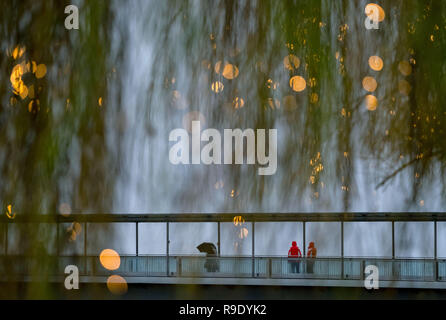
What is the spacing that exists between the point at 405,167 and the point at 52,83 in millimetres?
453

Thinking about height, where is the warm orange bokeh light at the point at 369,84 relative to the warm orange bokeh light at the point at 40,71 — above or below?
below

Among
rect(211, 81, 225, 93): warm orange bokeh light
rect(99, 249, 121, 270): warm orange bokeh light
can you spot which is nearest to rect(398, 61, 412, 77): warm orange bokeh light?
Answer: rect(211, 81, 225, 93): warm orange bokeh light

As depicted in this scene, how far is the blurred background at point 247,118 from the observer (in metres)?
0.63

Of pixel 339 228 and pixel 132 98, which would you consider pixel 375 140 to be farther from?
pixel 132 98

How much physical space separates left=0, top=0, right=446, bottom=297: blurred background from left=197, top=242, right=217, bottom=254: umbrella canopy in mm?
13

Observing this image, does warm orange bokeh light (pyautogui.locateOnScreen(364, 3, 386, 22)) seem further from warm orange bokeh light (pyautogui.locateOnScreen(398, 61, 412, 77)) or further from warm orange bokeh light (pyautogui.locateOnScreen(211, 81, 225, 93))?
warm orange bokeh light (pyautogui.locateOnScreen(211, 81, 225, 93))

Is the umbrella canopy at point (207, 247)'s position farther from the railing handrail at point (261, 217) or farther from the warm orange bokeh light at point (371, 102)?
the warm orange bokeh light at point (371, 102)

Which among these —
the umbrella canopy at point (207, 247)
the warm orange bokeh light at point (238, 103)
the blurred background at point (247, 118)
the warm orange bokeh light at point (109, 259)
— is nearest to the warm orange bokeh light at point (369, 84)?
the blurred background at point (247, 118)

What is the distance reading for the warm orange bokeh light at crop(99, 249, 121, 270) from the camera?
2.19 feet

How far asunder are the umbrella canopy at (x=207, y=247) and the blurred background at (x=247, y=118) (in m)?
0.01

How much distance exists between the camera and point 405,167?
25.2 inches

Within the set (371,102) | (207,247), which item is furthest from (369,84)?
(207,247)

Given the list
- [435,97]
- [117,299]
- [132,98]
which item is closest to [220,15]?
[132,98]

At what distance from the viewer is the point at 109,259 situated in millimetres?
673
